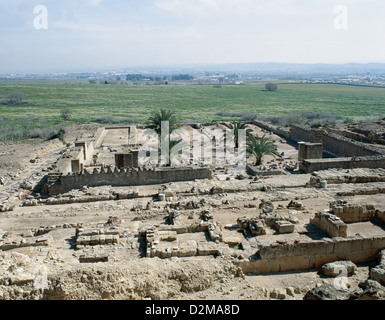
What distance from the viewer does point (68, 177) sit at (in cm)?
1423

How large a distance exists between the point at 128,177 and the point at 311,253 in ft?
28.1

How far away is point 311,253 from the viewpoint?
8.25 metres

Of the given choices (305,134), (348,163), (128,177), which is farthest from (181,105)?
(128,177)

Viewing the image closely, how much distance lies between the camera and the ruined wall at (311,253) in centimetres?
802

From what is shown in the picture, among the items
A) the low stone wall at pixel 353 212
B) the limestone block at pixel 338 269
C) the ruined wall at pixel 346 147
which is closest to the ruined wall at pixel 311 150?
the ruined wall at pixel 346 147

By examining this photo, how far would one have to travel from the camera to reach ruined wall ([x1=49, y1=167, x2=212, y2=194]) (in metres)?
14.3

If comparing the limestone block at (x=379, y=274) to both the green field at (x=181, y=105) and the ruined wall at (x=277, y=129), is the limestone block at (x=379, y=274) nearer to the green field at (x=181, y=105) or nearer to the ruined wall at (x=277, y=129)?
the ruined wall at (x=277, y=129)

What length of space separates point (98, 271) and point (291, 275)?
171 inches

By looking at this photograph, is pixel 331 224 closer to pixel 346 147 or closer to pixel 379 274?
pixel 379 274

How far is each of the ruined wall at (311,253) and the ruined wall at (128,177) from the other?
722 centimetres

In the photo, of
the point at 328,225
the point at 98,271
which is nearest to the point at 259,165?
the point at 328,225

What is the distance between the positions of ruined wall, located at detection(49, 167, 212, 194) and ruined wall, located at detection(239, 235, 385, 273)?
23.7 ft

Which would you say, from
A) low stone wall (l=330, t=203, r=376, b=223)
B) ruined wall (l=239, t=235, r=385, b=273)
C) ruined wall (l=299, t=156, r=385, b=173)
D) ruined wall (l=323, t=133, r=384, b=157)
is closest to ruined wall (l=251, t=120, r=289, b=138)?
ruined wall (l=323, t=133, r=384, b=157)
